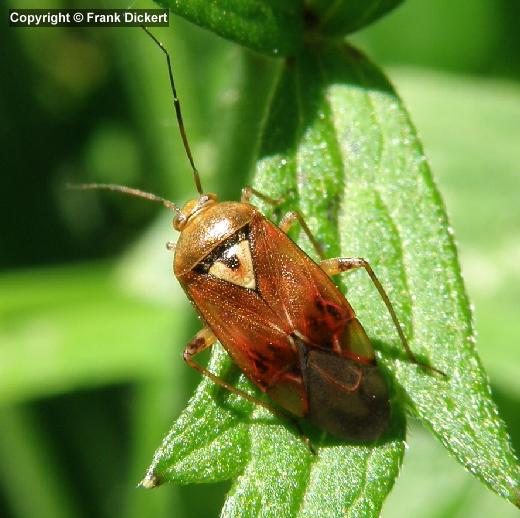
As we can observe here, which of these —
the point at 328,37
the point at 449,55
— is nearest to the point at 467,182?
the point at 449,55

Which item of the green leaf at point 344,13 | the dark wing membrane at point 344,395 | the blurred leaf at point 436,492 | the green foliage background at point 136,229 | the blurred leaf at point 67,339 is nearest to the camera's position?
the dark wing membrane at point 344,395

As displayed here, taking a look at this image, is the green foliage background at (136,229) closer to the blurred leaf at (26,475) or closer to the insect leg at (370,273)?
the blurred leaf at (26,475)

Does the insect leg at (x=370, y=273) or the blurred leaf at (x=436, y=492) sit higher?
the insect leg at (x=370, y=273)

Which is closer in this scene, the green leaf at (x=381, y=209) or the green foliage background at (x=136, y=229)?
the green leaf at (x=381, y=209)

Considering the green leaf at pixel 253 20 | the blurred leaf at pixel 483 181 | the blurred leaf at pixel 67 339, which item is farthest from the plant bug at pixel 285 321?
the blurred leaf at pixel 483 181

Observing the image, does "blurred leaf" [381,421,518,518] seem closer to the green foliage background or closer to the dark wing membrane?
the green foliage background

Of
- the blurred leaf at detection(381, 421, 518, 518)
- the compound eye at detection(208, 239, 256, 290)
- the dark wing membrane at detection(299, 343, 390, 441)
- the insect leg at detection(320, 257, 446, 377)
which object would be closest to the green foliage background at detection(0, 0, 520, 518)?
the blurred leaf at detection(381, 421, 518, 518)

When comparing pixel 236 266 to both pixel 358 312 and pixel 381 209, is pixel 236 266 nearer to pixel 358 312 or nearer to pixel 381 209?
pixel 358 312

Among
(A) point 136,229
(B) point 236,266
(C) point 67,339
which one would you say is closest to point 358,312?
(B) point 236,266

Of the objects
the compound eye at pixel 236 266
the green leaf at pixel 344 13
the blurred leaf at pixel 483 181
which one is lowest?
the blurred leaf at pixel 483 181
